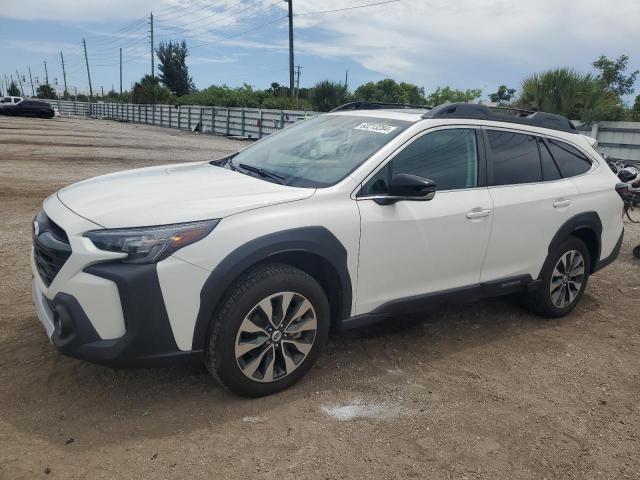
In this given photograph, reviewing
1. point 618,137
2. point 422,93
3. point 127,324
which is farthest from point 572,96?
point 422,93

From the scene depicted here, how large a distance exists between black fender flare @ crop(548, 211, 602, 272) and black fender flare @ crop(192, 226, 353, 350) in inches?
83.6

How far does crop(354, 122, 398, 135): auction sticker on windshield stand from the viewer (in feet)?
12.1

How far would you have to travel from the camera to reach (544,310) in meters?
4.64

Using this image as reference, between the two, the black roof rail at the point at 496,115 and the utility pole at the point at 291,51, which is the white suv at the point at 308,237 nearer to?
the black roof rail at the point at 496,115

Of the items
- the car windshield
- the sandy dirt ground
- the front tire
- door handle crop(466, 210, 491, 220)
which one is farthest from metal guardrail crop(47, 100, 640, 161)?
the front tire

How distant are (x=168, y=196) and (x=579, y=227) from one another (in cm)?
343

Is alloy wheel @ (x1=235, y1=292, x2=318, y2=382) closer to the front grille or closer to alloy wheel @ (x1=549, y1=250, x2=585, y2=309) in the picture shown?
the front grille

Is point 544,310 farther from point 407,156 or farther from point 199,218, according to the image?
point 199,218

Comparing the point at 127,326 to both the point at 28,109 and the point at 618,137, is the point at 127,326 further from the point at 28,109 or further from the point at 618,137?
the point at 28,109

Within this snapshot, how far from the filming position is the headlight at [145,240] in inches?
105

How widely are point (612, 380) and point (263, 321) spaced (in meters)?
2.53

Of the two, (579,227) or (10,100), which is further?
(10,100)

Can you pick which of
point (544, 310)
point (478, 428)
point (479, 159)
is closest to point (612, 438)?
point (478, 428)

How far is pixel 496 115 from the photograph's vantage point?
4180mm
